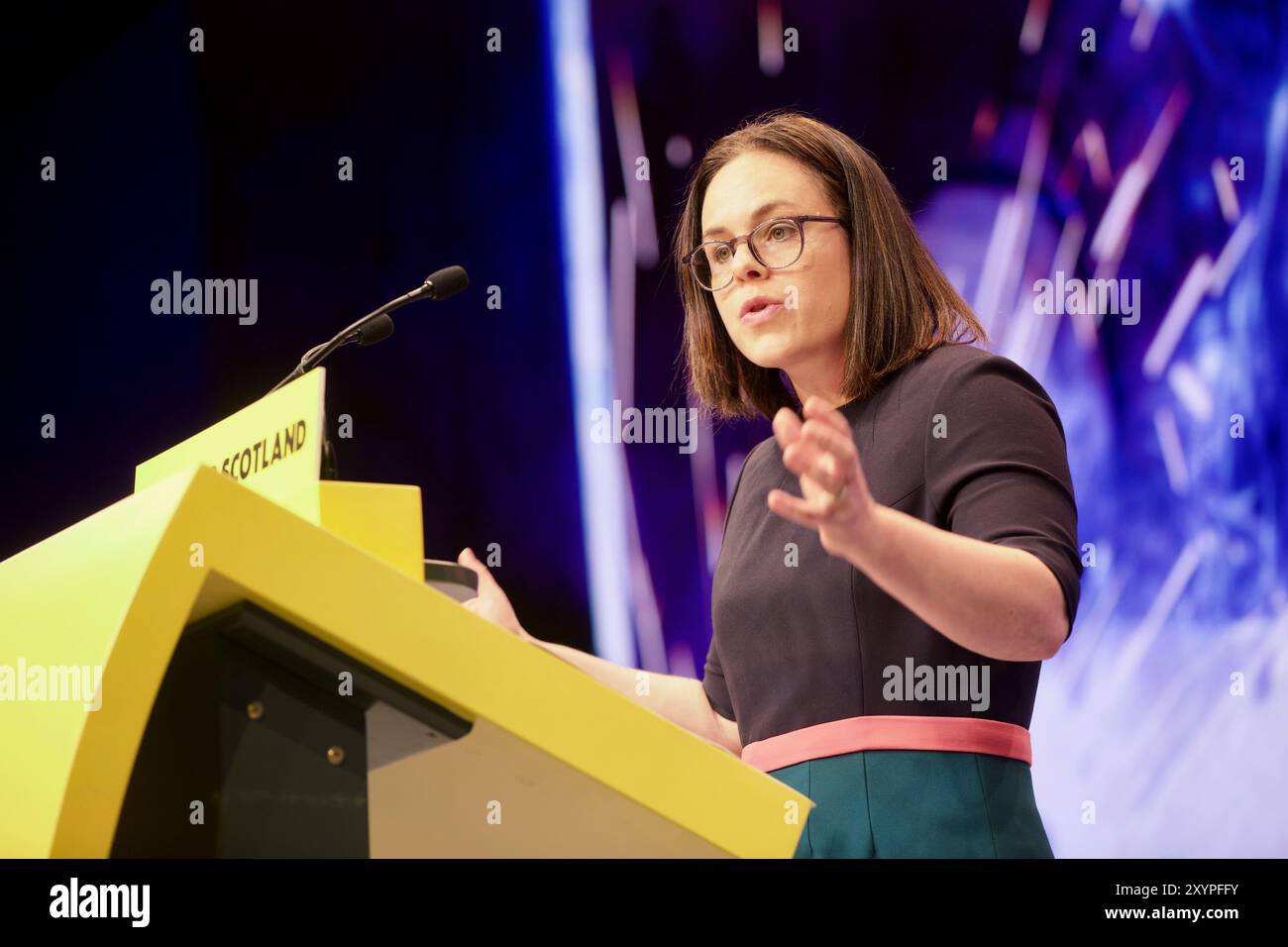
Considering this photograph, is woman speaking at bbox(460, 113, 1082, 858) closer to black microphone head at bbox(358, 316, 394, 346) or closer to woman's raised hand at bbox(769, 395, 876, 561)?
woman's raised hand at bbox(769, 395, 876, 561)

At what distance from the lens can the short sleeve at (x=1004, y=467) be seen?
3.47 feet

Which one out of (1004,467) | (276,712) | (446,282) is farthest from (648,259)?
(276,712)

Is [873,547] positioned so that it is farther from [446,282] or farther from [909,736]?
[446,282]

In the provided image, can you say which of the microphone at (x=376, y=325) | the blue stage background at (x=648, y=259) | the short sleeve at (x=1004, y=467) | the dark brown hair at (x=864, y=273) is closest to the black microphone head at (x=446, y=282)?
the microphone at (x=376, y=325)

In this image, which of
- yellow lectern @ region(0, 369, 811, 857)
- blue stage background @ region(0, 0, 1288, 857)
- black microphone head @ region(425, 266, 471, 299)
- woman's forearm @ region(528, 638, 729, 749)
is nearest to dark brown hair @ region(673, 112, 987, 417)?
black microphone head @ region(425, 266, 471, 299)

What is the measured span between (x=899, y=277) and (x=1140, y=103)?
7.93ft

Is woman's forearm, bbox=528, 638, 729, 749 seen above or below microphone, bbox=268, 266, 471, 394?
below

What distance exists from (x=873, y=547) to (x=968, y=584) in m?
0.16

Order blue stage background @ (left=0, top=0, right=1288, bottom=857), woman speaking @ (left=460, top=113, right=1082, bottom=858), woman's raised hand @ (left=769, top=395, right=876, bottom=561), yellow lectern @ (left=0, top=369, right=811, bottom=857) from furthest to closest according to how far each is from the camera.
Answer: blue stage background @ (left=0, top=0, right=1288, bottom=857), woman speaking @ (left=460, top=113, right=1082, bottom=858), woman's raised hand @ (left=769, top=395, right=876, bottom=561), yellow lectern @ (left=0, top=369, right=811, bottom=857)

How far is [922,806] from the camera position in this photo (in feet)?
3.79

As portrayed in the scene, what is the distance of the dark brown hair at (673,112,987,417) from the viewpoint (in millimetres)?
1378

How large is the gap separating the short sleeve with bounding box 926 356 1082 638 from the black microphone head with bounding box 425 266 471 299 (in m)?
0.70
